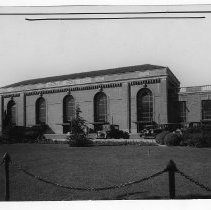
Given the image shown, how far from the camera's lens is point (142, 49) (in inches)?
387

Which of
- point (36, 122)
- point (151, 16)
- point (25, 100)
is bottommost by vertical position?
point (36, 122)

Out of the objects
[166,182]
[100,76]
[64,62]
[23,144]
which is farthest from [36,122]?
[166,182]

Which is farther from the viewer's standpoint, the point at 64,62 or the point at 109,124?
the point at 109,124

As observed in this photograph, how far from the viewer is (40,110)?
2602 cm

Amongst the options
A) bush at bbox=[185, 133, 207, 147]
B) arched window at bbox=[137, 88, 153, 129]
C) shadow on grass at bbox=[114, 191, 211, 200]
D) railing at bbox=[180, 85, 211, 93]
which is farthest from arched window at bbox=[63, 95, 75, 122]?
shadow on grass at bbox=[114, 191, 211, 200]

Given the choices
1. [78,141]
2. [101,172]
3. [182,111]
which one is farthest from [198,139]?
[182,111]

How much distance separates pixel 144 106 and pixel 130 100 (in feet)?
5.34

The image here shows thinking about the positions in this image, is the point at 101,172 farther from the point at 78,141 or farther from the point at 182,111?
the point at 182,111

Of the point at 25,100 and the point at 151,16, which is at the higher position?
the point at 151,16

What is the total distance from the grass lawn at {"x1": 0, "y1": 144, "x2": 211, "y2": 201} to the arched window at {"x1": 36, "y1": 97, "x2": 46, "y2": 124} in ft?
25.7

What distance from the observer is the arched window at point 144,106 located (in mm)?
31906

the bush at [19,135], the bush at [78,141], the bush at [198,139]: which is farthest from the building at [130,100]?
the bush at [198,139]
